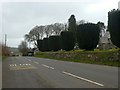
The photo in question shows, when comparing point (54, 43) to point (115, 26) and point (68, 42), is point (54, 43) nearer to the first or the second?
point (68, 42)

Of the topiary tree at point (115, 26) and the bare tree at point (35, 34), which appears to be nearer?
the topiary tree at point (115, 26)

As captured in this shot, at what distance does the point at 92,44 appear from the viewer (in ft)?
133

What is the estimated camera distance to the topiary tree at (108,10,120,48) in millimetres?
30000

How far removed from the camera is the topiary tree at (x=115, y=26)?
30.0 m

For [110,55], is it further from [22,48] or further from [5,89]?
[22,48]

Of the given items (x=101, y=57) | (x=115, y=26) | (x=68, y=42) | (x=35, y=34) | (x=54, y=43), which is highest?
(x=35, y=34)

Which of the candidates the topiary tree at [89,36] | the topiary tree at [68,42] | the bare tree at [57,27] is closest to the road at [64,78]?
the topiary tree at [89,36]

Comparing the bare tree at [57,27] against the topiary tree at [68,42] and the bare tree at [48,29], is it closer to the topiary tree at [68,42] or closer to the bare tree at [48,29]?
the bare tree at [48,29]

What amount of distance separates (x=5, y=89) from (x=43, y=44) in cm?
8005

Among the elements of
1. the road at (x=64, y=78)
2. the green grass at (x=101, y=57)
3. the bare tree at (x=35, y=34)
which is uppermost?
the bare tree at (x=35, y=34)

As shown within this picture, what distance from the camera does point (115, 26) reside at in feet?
99.2

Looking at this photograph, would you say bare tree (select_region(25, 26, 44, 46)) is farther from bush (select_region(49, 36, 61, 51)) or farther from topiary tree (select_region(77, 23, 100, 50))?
topiary tree (select_region(77, 23, 100, 50))

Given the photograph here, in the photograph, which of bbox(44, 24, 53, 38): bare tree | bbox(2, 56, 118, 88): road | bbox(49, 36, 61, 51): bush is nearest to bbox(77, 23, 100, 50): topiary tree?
bbox(2, 56, 118, 88): road

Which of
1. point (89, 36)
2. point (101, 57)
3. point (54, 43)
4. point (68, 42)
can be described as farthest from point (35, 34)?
point (101, 57)
